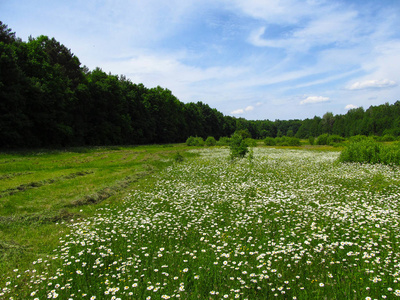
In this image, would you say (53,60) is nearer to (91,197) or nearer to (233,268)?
(91,197)

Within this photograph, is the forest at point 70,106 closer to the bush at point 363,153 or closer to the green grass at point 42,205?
the green grass at point 42,205

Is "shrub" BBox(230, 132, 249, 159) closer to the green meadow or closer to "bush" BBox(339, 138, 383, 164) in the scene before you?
"bush" BBox(339, 138, 383, 164)

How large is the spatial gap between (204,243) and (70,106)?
49021 millimetres

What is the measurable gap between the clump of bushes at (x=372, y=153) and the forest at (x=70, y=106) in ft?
135

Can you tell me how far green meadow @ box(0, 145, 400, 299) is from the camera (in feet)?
16.1

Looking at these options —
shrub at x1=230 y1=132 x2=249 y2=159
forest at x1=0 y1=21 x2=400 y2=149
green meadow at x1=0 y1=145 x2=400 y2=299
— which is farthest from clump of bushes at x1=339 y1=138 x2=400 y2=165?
forest at x1=0 y1=21 x2=400 y2=149

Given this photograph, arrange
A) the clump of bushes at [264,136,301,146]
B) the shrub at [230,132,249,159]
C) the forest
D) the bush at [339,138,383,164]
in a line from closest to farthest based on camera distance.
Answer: the bush at [339,138,383,164] < the shrub at [230,132,249,159] < the forest < the clump of bushes at [264,136,301,146]

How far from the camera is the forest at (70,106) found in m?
33.9

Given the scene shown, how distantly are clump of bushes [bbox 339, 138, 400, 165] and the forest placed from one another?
41.0 m

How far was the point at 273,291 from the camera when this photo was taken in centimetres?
483

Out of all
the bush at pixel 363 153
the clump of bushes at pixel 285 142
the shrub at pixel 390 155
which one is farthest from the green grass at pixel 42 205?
the clump of bushes at pixel 285 142

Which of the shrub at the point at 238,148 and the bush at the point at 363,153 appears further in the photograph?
the shrub at the point at 238,148

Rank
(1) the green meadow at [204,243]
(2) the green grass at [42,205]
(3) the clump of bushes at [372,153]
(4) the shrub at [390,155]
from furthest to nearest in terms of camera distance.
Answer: (3) the clump of bushes at [372,153]
(4) the shrub at [390,155]
(2) the green grass at [42,205]
(1) the green meadow at [204,243]

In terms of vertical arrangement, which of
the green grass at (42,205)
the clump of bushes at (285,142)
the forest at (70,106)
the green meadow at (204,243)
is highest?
the forest at (70,106)
